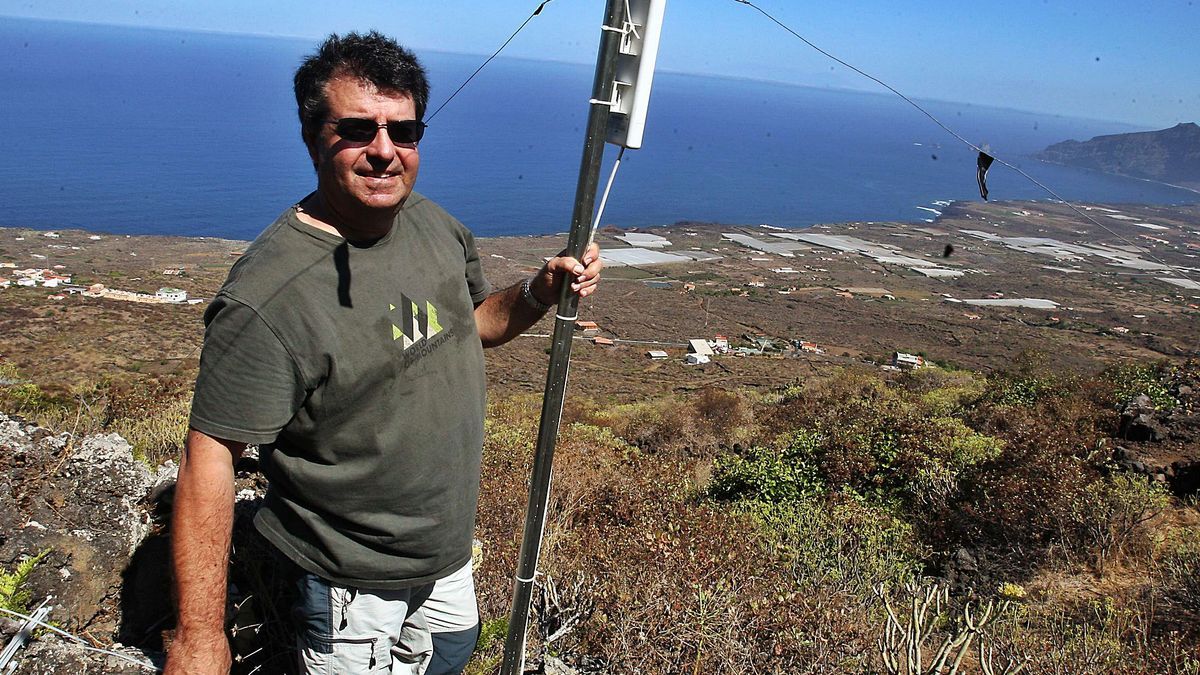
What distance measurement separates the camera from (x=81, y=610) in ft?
7.62

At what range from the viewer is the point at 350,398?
159cm

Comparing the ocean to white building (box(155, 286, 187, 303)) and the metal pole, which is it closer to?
white building (box(155, 286, 187, 303))

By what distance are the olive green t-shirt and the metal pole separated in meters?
0.18

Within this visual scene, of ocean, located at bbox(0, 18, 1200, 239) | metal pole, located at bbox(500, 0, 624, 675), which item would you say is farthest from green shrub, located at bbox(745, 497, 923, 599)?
ocean, located at bbox(0, 18, 1200, 239)

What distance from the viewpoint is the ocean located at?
65125 mm

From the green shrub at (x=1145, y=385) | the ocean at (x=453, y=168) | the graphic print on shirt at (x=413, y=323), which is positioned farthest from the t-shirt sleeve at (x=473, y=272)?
the ocean at (x=453, y=168)

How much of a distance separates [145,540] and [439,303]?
162cm

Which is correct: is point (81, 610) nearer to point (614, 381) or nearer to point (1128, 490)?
point (1128, 490)

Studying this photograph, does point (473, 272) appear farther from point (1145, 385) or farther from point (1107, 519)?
point (1145, 385)

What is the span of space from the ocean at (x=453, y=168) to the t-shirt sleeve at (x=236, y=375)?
44140 millimetres

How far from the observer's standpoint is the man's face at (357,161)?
1.68 meters

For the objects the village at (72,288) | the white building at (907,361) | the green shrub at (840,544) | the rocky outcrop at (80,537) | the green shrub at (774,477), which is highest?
the rocky outcrop at (80,537)

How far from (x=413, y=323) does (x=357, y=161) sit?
0.38 meters

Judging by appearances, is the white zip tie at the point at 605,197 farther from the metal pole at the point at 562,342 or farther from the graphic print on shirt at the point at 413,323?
the graphic print on shirt at the point at 413,323
